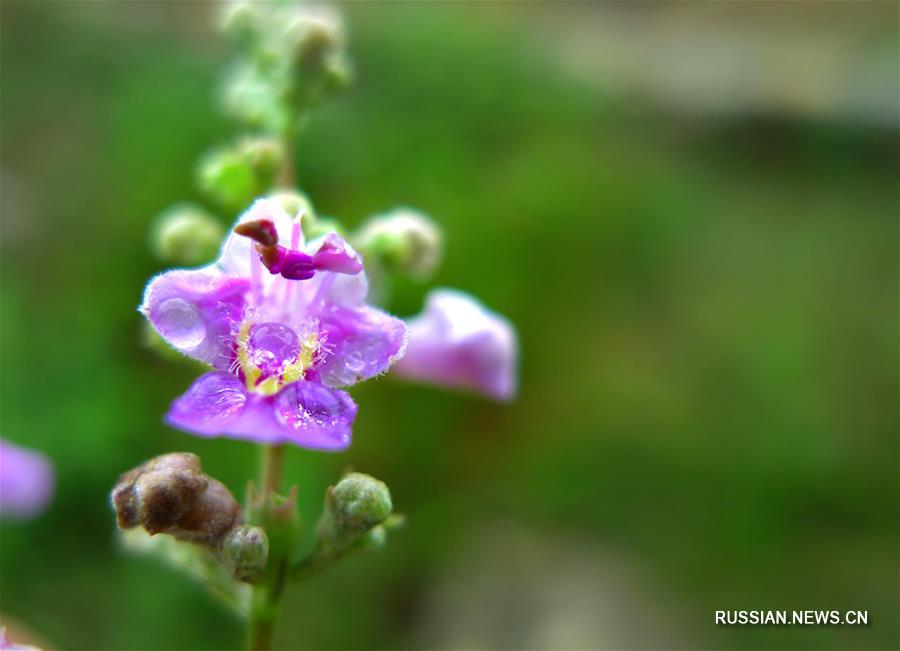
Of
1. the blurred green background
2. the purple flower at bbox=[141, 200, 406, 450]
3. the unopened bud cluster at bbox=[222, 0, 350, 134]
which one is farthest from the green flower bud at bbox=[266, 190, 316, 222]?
the blurred green background

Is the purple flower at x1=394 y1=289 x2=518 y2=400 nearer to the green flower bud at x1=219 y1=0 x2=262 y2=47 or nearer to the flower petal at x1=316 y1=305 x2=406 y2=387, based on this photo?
the flower petal at x1=316 y1=305 x2=406 y2=387

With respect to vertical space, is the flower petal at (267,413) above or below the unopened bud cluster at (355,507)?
above

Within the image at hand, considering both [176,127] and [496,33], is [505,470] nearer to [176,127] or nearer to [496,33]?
[176,127]

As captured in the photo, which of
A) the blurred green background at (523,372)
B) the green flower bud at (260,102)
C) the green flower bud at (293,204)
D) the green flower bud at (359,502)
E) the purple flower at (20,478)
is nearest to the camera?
the green flower bud at (359,502)

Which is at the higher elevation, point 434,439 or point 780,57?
point 780,57

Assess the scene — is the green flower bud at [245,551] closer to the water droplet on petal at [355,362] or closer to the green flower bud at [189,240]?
the water droplet on petal at [355,362]

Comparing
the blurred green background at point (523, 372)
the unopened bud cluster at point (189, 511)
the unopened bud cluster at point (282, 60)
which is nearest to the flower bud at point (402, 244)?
the unopened bud cluster at point (282, 60)

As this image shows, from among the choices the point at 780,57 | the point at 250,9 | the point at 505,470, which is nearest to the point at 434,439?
the point at 505,470
